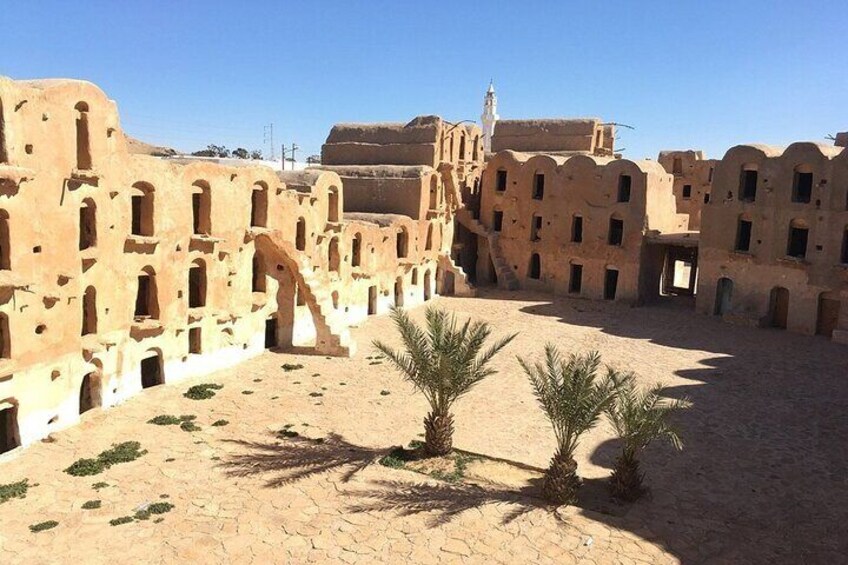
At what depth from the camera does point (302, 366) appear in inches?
969

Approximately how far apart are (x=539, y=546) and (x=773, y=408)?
38.4 ft

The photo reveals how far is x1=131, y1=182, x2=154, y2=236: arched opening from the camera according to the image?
66.4ft

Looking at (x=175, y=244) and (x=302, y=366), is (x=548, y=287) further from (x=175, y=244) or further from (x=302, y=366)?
(x=175, y=244)

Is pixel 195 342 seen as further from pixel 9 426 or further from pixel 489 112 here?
pixel 489 112

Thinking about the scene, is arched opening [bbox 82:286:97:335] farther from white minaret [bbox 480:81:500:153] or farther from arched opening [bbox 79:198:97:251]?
white minaret [bbox 480:81:500:153]

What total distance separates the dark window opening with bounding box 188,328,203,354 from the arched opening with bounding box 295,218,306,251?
610 cm

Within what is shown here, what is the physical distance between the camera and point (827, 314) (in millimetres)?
29812

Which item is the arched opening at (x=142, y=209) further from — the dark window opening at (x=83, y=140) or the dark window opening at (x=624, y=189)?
the dark window opening at (x=624, y=189)

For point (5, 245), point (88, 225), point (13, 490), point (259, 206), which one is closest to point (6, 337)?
point (5, 245)

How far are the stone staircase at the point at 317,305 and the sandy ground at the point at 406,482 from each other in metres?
1.36

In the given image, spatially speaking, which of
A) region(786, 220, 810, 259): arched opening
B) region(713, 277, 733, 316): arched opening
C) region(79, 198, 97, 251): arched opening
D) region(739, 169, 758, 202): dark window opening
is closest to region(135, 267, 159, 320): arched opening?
region(79, 198, 97, 251): arched opening

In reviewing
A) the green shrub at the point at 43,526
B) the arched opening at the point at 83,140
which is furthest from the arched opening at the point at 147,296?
the green shrub at the point at 43,526

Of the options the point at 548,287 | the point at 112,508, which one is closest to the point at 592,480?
the point at 112,508

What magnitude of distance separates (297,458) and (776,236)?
25.0 meters
